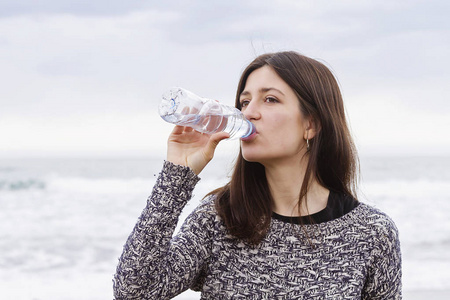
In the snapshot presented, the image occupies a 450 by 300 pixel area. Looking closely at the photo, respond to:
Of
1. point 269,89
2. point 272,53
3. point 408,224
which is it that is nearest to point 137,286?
point 269,89

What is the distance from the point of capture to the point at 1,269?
7551 mm

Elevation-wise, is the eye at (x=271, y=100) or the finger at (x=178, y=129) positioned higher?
the eye at (x=271, y=100)

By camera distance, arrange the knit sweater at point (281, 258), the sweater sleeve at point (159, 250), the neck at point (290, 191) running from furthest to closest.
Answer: the neck at point (290, 191) < the knit sweater at point (281, 258) < the sweater sleeve at point (159, 250)

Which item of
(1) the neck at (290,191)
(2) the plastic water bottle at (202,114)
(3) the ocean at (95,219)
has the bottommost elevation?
(3) the ocean at (95,219)

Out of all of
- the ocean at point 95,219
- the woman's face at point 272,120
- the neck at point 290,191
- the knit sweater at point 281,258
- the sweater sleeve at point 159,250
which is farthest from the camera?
the ocean at point 95,219

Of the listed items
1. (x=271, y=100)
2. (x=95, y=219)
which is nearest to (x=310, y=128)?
→ (x=271, y=100)

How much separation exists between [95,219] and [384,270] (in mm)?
9655

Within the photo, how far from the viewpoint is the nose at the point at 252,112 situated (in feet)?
7.55

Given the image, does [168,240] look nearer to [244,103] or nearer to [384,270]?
[244,103]

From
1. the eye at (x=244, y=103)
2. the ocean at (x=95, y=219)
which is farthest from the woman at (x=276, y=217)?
the ocean at (x=95, y=219)

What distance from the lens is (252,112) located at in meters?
2.31

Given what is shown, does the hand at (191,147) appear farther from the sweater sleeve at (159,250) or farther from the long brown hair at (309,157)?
the long brown hair at (309,157)

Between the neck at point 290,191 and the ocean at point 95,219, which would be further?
the ocean at point 95,219

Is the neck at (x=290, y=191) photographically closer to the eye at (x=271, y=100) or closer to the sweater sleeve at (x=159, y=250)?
the eye at (x=271, y=100)
